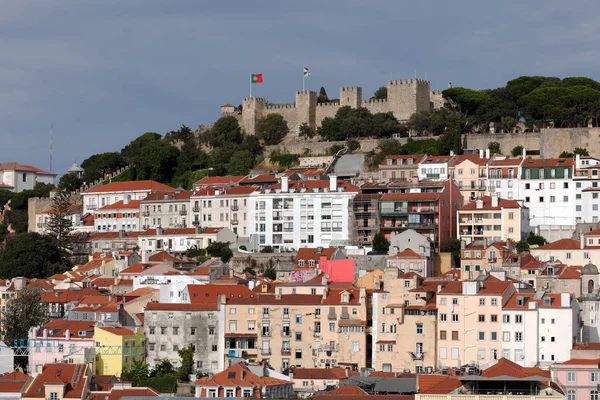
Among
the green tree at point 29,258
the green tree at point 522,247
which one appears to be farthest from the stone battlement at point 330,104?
the green tree at point 522,247

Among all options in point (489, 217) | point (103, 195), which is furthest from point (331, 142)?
point (489, 217)

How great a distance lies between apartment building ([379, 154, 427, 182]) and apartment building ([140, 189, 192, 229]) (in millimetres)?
11651

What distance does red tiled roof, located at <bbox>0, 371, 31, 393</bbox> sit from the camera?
49.5m

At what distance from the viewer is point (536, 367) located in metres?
49.2

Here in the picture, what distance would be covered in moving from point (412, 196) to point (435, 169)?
6.02 meters

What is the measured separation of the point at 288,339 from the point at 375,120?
35845 millimetres

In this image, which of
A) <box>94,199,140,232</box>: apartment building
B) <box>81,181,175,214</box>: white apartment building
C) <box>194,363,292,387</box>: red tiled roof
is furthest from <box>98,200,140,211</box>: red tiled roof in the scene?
<box>194,363,292,387</box>: red tiled roof

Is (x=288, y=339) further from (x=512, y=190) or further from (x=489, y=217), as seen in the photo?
(x=512, y=190)

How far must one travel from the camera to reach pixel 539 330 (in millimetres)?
52469

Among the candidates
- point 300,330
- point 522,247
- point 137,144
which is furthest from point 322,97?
point 300,330

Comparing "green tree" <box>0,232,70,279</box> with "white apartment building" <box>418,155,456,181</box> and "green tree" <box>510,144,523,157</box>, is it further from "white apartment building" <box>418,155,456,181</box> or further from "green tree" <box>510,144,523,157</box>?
"green tree" <box>510,144,523,157</box>

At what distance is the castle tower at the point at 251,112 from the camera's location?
97000 millimetres

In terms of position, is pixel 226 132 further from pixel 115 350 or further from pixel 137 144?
pixel 115 350

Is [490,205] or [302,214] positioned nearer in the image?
[490,205]
